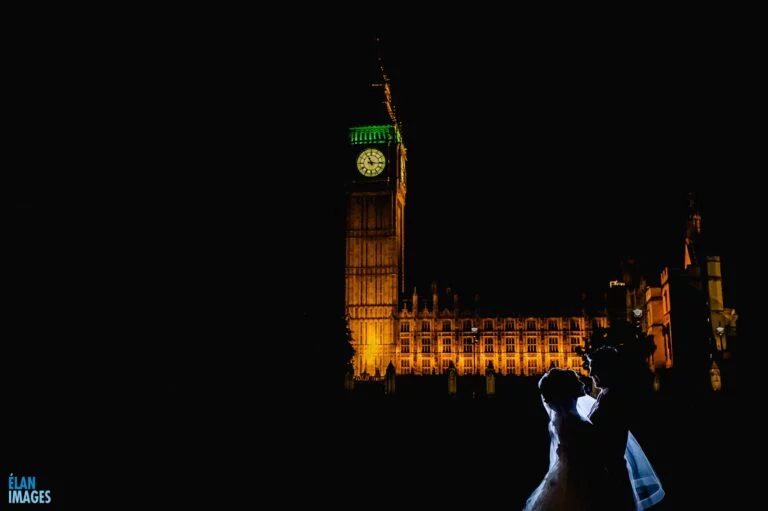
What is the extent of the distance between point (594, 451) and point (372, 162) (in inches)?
2657

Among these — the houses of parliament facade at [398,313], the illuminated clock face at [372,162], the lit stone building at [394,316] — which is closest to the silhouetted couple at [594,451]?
the houses of parliament facade at [398,313]

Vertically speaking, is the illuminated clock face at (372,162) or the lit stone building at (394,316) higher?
the illuminated clock face at (372,162)

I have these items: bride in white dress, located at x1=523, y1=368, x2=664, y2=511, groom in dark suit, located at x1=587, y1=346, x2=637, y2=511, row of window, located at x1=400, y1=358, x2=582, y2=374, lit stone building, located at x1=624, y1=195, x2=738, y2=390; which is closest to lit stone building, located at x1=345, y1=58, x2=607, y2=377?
row of window, located at x1=400, y1=358, x2=582, y2=374

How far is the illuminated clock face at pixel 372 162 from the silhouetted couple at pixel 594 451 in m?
66.8

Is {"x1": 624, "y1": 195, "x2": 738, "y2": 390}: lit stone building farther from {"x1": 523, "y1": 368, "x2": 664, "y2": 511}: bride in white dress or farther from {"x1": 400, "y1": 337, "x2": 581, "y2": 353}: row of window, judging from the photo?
{"x1": 523, "y1": 368, "x2": 664, "y2": 511}: bride in white dress

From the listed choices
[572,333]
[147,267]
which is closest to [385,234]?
[572,333]

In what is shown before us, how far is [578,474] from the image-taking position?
534 cm

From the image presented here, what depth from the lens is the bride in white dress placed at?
5.27 meters

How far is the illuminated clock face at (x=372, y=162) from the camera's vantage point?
71.8 metres

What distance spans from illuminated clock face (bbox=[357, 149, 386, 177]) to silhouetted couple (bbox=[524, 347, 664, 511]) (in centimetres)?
6680

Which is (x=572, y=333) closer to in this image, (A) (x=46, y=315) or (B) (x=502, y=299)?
(B) (x=502, y=299)

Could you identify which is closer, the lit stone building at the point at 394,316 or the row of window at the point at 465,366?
the row of window at the point at 465,366

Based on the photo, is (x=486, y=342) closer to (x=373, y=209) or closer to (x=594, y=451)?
(x=373, y=209)

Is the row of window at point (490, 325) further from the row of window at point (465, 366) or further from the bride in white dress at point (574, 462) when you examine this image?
the bride in white dress at point (574, 462)
